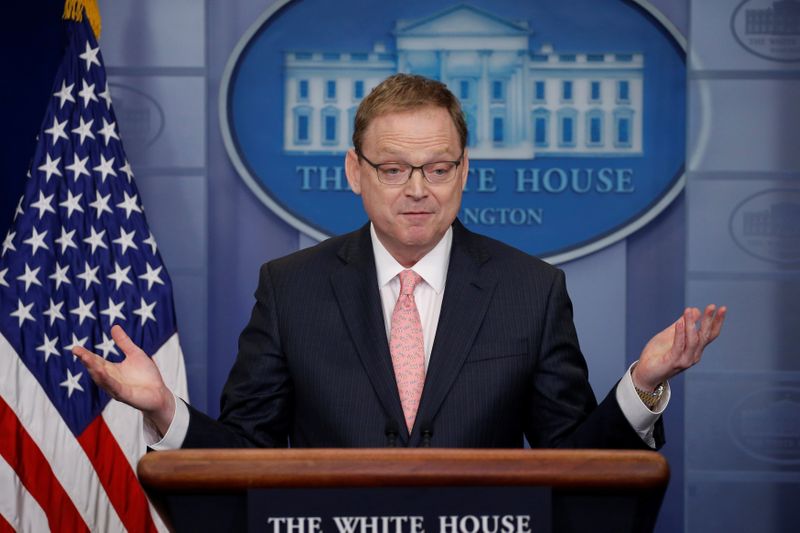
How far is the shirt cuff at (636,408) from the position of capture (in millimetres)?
1552

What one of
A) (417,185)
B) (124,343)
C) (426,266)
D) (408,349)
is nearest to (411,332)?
(408,349)

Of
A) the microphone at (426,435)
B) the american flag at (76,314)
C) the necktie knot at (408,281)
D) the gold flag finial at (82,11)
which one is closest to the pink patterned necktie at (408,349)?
the necktie knot at (408,281)

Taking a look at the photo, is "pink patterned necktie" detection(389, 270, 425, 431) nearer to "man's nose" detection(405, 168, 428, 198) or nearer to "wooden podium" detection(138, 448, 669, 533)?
"man's nose" detection(405, 168, 428, 198)

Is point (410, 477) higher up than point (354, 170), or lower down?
lower down

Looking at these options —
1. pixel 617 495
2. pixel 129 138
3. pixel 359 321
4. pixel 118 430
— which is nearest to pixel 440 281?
pixel 359 321

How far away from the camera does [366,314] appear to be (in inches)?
73.3

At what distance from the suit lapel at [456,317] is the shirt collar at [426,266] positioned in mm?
22

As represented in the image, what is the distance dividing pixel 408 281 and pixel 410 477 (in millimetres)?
911

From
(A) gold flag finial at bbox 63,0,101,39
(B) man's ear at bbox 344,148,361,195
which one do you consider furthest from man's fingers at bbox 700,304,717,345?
(A) gold flag finial at bbox 63,0,101,39

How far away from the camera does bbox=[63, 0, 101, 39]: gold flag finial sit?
10.1 feet

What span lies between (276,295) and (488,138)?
161 cm

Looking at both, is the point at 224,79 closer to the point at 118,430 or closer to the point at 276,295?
the point at 118,430

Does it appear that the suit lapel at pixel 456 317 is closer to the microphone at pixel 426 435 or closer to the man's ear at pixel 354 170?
the microphone at pixel 426 435

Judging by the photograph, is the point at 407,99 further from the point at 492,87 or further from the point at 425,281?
the point at 492,87
